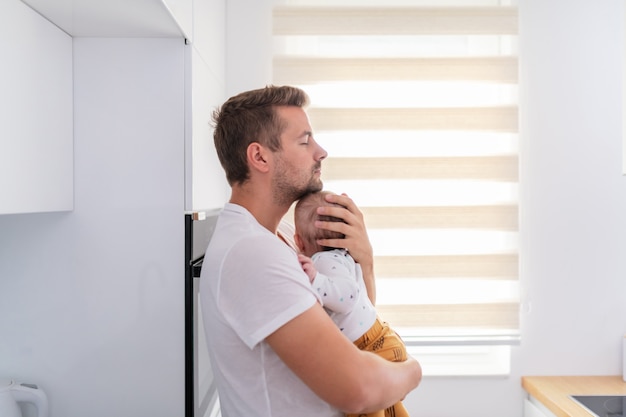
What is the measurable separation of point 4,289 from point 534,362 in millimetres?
2062

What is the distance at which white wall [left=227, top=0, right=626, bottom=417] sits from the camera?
2.29 m

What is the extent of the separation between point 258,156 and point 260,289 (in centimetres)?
33

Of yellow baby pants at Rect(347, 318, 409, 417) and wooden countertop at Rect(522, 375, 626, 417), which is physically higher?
yellow baby pants at Rect(347, 318, 409, 417)

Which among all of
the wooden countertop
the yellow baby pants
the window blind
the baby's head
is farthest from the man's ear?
the wooden countertop

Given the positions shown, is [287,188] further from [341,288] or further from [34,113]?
[34,113]

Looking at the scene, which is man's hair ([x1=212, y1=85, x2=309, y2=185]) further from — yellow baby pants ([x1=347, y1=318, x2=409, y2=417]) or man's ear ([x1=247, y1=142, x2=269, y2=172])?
yellow baby pants ([x1=347, y1=318, x2=409, y2=417])

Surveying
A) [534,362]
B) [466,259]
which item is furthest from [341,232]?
[534,362]

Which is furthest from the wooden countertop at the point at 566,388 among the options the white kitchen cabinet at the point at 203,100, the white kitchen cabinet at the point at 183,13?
the white kitchen cabinet at the point at 183,13

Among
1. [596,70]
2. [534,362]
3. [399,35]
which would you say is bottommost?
[534,362]

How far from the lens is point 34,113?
1194mm

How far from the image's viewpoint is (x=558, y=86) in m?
2.30

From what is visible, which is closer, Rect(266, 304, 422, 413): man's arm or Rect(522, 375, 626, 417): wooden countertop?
Rect(266, 304, 422, 413): man's arm

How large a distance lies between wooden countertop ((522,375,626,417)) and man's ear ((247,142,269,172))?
4.85ft

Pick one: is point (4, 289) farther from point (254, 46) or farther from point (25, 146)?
point (254, 46)
